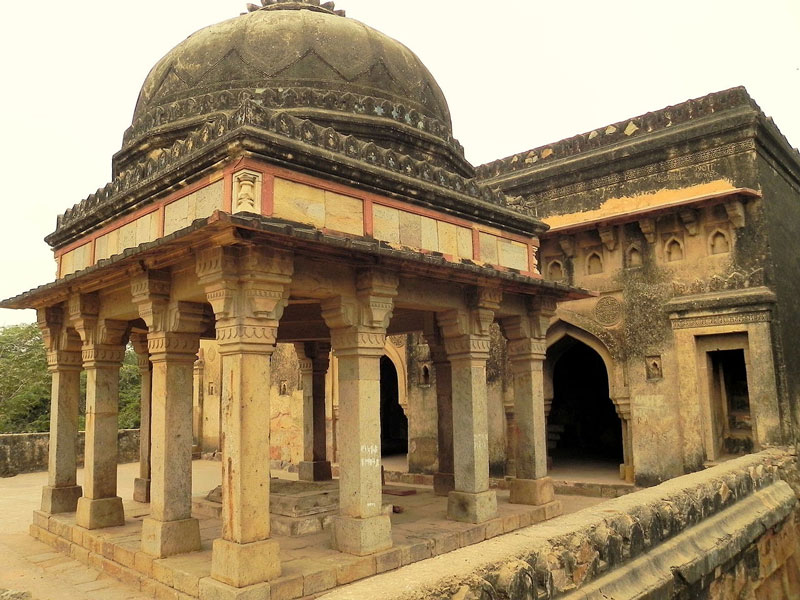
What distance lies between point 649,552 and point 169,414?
4.70m

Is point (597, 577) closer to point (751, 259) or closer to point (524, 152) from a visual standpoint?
point (751, 259)

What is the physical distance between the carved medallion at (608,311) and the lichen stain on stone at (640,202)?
1640 mm

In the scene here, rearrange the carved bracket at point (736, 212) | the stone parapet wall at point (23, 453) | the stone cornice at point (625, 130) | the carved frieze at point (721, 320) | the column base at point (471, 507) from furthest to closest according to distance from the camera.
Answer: the stone parapet wall at point (23, 453), the stone cornice at point (625, 130), the carved bracket at point (736, 212), the carved frieze at point (721, 320), the column base at point (471, 507)

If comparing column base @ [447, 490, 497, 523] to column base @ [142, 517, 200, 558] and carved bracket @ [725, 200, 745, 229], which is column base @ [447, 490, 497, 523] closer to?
column base @ [142, 517, 200, 558]

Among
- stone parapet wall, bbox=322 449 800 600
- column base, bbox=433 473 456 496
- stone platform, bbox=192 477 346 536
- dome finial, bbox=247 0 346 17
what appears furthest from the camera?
column base, bbox=433 473 456 496

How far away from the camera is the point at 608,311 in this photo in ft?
41.0

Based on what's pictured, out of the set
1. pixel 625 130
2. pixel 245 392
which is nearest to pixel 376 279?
pixel 245 392

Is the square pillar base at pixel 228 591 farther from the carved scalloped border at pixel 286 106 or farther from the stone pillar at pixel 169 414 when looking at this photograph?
the carved scalloped border at pixel 286 106

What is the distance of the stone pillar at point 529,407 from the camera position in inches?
354

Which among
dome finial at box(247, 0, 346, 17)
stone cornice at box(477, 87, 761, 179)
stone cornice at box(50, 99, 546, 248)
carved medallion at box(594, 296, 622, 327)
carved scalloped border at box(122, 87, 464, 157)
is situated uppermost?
dome finial at box(247, 0, 346, 17)

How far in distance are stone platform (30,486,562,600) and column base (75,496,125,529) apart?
0.13 meters

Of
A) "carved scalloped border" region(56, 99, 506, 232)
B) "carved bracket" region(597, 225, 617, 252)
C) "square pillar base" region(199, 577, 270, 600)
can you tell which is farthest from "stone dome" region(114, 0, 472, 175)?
"square pillar base" region(199, 577, 270, 600)

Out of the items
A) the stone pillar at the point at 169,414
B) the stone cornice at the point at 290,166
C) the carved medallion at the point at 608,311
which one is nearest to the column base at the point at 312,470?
the stone pillar at the point at 169,414

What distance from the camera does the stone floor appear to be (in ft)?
19.3
